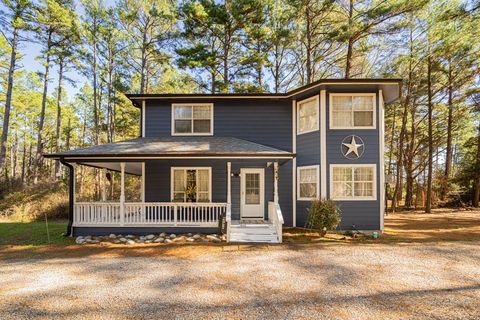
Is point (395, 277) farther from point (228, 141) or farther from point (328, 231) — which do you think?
point (228, 141)

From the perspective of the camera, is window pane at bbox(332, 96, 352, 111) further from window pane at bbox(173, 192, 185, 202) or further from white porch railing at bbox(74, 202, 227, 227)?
window pane at bbox(173, 192, 185, 202)

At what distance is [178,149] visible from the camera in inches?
357

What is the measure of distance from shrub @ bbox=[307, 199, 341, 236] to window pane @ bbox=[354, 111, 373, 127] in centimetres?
323

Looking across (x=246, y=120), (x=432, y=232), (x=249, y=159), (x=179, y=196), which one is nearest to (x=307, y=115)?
(x=246, y=120)

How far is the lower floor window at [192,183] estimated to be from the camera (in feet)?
35.4

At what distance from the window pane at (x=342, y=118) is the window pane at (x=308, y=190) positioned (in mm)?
2465

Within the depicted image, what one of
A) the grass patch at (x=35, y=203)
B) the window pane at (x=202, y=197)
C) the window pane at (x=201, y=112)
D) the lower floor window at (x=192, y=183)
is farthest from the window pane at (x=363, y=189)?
the grass patch at (x=35, y=203)

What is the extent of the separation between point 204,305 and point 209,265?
6.53ft

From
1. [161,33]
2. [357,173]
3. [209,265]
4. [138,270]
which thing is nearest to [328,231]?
[357,173]

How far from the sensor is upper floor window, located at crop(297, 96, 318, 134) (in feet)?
33.7

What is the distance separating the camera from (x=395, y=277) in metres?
5.03

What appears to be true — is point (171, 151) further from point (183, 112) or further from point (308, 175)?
point (308, 175)

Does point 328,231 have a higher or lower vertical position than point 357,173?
lower

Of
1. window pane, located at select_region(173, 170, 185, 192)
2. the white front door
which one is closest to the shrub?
the white front door
